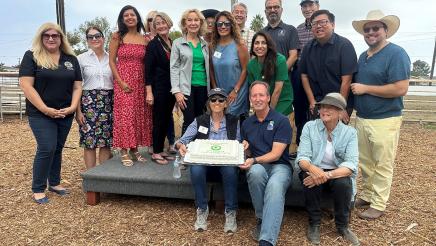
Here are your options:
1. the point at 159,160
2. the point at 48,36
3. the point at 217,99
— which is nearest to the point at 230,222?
the point at 217,99

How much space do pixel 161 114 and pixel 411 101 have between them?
11.2m

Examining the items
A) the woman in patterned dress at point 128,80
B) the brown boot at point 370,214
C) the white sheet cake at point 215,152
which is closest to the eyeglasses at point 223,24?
the woman in patterned dress at point 128,80

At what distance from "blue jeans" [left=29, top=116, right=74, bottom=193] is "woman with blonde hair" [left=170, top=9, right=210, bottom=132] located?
1377 mm

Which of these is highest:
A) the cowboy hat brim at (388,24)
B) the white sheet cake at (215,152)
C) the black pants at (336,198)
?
the cowboy hat brim at (388,24)

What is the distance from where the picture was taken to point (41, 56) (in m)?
4.06

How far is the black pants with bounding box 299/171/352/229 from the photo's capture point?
133 inches

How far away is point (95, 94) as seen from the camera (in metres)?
4.54

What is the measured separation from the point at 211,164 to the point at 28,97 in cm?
217

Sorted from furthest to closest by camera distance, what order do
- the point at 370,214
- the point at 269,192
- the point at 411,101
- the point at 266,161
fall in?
the point at 411,101 → the point at 370,214 → the point at 266,161 → the point at 269,192

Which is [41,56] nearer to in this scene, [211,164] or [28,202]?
[28,202]

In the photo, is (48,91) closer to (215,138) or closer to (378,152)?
(215,138)

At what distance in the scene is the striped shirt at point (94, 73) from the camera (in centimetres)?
450

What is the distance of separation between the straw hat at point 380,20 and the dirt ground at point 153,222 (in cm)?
207

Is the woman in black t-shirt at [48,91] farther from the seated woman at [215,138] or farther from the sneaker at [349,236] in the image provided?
the sneaker at [349,236]
